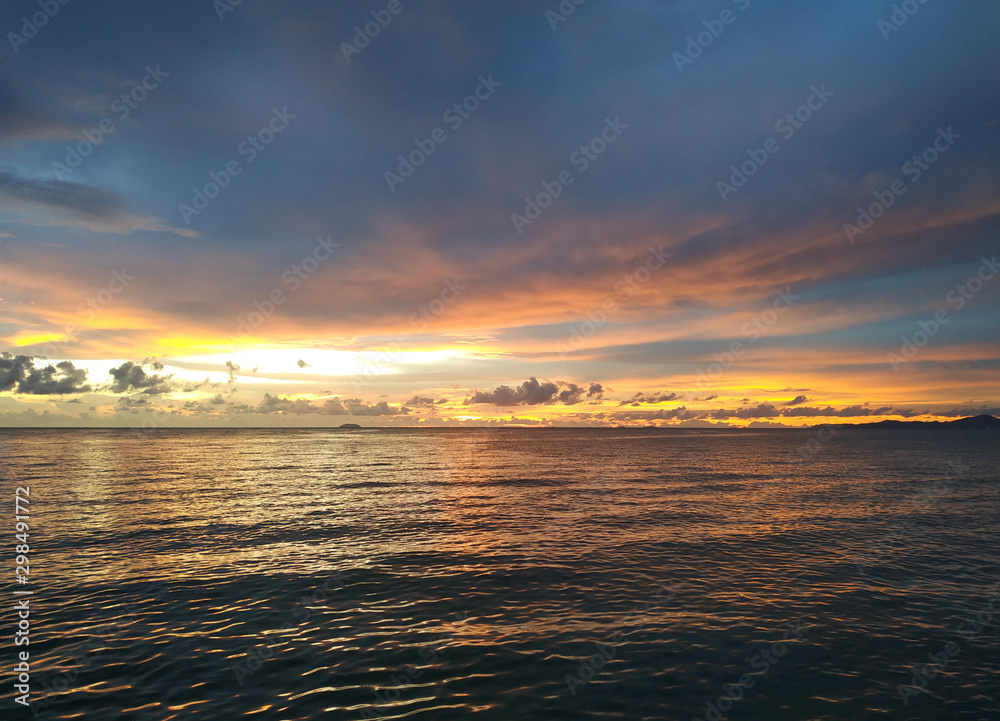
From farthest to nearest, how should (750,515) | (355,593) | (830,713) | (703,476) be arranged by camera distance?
(703,476) < (750,515) < (355,593) < (830,713)

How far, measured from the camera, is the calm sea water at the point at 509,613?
48.7 feet

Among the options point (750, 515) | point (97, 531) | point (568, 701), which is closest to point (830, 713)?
point (568, 701)

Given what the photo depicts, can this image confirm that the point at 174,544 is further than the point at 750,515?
No

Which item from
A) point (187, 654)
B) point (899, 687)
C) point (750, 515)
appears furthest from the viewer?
point (750, 515)

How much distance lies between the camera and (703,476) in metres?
80.0

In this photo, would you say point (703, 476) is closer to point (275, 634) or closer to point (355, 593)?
point (355, 593)

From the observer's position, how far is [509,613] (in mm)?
21172

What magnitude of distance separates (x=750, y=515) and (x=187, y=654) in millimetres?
43282

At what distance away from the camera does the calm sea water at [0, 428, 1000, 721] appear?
48.7 feet

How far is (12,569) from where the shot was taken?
26.5 m

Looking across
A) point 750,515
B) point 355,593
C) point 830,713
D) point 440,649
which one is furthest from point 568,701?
point 750,515

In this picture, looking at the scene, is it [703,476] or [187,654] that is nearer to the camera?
[187,654]

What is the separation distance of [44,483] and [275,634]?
2710 inches

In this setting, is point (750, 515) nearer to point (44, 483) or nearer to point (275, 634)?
point (275, 634)
